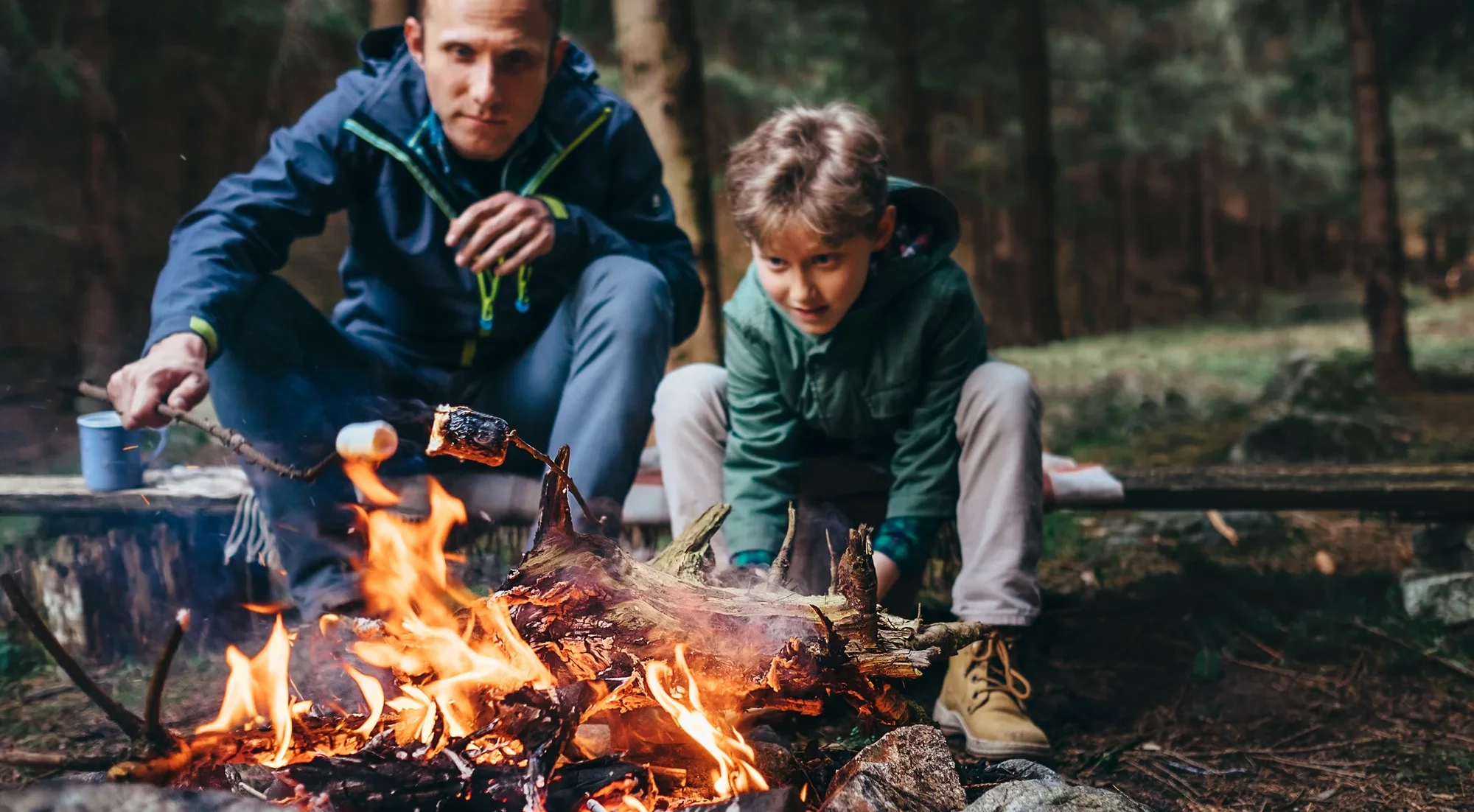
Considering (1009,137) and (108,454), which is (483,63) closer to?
(108,454)

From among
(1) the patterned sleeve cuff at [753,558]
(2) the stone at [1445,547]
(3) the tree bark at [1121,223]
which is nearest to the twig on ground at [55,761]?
(1) the patterned sleeve cuff at [753,558]

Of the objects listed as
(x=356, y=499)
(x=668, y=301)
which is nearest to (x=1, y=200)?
(x=356, y=499)

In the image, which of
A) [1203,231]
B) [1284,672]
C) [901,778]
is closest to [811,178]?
[901,778]

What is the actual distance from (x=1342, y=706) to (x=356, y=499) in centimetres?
251

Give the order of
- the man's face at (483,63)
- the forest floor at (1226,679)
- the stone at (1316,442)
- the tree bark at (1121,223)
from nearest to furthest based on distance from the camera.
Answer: the forest floor at (1226,679), the man's face at (483,63), the stone at (1316,442), the tree bark at (1121,223)

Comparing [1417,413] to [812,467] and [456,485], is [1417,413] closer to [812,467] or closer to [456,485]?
[812,467]

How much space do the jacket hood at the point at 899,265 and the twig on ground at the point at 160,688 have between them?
56.6 inches

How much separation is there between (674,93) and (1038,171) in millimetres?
4165

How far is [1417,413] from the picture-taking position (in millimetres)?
5941

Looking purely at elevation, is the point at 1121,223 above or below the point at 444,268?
above

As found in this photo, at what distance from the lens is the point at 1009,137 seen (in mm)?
7672

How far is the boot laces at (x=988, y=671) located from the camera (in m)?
2.37

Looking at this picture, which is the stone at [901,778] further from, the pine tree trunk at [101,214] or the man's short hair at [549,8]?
the pine tree trunk at [101,214]

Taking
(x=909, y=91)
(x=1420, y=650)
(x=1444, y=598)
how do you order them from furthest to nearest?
(x=909, y=91) → (x=1444, y=598) → (x=1420, y=650)
